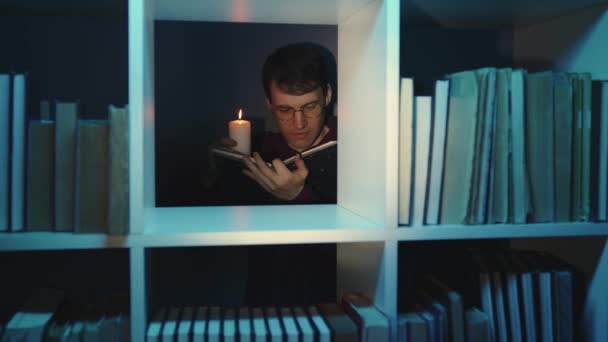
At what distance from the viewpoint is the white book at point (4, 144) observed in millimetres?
955

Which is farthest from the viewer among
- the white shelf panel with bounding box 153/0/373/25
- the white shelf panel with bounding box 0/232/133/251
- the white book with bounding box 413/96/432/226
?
the white shelf panel with bounding box 153/0/373/25

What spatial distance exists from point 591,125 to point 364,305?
601 mm

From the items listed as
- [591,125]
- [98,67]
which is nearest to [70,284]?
[98,67]

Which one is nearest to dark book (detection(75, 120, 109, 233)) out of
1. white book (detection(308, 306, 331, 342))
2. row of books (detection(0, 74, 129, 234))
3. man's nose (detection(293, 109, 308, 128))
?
row of books (detection(0, 74, 129, 234))

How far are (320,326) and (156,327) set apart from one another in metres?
0.31

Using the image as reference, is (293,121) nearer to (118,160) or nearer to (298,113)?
(298,113)

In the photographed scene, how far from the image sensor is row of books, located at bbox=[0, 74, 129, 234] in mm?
958

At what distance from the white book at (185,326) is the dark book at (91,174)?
0.25 metres

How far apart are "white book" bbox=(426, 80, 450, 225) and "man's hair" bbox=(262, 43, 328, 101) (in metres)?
0.44

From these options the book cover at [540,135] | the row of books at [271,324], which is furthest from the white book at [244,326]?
the book cover at [540,135]

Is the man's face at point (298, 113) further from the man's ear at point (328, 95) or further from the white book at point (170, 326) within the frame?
the white book at point (170, 326)

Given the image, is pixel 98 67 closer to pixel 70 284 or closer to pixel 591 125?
pixel 70 284

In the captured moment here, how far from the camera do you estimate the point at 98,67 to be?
1.35 m

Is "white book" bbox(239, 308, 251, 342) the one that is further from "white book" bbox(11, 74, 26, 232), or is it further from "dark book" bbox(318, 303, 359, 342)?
"white book" bbox(11, 74, 26, 232)
